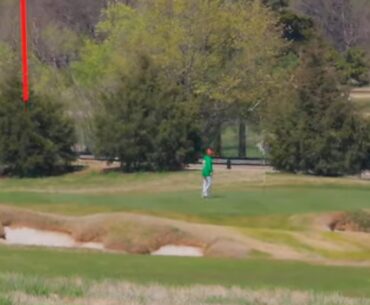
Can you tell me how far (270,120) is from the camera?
166 feet

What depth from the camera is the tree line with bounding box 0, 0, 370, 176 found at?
158 ft

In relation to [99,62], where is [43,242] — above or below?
below

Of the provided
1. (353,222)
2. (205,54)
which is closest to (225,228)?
(353,222)

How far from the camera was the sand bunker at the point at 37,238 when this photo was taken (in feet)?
88.5

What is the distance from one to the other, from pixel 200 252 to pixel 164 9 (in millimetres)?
35152

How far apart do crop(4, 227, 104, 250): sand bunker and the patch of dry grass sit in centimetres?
1111

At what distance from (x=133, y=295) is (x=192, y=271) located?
21.1 feet

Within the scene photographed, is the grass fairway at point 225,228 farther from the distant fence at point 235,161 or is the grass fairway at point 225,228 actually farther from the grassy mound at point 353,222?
the distant fence at point 235,161

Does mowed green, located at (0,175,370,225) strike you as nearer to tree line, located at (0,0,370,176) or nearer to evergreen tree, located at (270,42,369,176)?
evergreen tree, located at (270,42,369,176)

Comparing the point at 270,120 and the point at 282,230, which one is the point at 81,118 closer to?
the point at 270,120

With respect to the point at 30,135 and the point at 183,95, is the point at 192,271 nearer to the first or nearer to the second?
the point at 30,135

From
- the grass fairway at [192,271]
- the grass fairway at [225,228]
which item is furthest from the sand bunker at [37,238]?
the grass fairway at [192,271]

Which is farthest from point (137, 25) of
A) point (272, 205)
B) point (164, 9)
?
point (272, 205)

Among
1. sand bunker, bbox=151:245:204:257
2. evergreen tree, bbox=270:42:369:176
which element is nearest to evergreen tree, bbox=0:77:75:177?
evergreen tree, bbox=270:42:369:176
